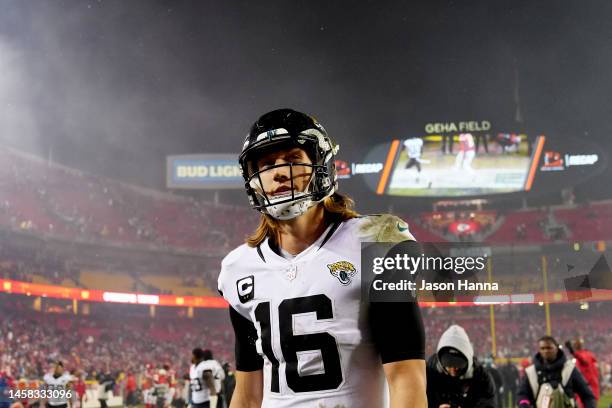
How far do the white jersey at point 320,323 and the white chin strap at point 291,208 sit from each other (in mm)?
119

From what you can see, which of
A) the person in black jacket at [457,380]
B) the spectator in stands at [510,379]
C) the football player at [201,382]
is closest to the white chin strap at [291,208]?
the person in black jacket at [457,380]

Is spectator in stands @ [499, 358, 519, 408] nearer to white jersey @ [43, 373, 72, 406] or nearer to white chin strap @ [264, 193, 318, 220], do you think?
white jersey @ [43, 373, 72, 406]

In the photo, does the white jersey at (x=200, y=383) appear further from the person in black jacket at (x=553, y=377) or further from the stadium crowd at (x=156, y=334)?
the stadium crowd at (x=156, y=334)

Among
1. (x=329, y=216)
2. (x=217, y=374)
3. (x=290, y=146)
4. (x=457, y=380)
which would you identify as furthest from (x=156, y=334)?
(x=290, y=146)

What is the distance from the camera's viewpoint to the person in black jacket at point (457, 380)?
362 centimetres

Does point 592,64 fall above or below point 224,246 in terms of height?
above

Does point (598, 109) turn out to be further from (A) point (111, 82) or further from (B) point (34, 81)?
(B) point (34, 81)

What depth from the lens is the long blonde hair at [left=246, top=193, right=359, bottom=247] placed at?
1.82 meters

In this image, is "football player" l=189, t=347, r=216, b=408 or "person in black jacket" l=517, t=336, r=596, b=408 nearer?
"person in black jacket" l=517, t=336, r=596, b=408

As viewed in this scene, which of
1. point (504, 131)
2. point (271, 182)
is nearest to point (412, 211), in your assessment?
point (504, 131)

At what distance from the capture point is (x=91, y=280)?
28.4m

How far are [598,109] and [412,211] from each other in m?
10.5

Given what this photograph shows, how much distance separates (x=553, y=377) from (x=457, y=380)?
1.32 metres

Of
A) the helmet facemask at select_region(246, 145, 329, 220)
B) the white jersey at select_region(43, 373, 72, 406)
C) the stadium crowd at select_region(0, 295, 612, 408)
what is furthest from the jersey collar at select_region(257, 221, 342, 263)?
the stadium crowd at select_region(0, 295, 612, 408)
